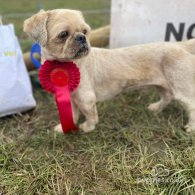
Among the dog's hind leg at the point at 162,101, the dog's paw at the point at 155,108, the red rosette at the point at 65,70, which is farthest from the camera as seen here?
the dog's paw at the point at 155,108

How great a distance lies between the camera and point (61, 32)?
3055 mm

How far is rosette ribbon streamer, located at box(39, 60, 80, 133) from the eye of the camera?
3344 mm

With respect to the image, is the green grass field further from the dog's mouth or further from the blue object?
the dog's mouth

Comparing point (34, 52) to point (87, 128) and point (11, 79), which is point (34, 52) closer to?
point (11, 79)

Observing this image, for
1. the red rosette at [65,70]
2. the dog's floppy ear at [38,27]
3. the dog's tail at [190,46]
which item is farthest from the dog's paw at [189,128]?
the dog's floppy ear at [38,27]

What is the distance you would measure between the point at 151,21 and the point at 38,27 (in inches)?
75.4

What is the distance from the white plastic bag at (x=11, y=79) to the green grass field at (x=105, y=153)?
0.21 metres

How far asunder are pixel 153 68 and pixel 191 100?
1.78 ft

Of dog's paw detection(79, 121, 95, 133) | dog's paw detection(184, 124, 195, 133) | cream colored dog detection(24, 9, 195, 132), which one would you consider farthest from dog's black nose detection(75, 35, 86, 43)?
dog's paw detection(184, 124, 195, 133)

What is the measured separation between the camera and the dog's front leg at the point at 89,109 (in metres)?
3.48

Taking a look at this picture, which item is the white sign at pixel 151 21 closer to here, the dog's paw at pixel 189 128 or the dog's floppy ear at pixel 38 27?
the dog's paw at pixel 189 128

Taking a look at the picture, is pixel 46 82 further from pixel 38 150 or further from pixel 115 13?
pixel 115 13

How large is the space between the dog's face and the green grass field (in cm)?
103

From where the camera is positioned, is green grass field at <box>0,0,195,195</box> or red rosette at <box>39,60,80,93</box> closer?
green grass field at <box>0,0,195,195</box>
